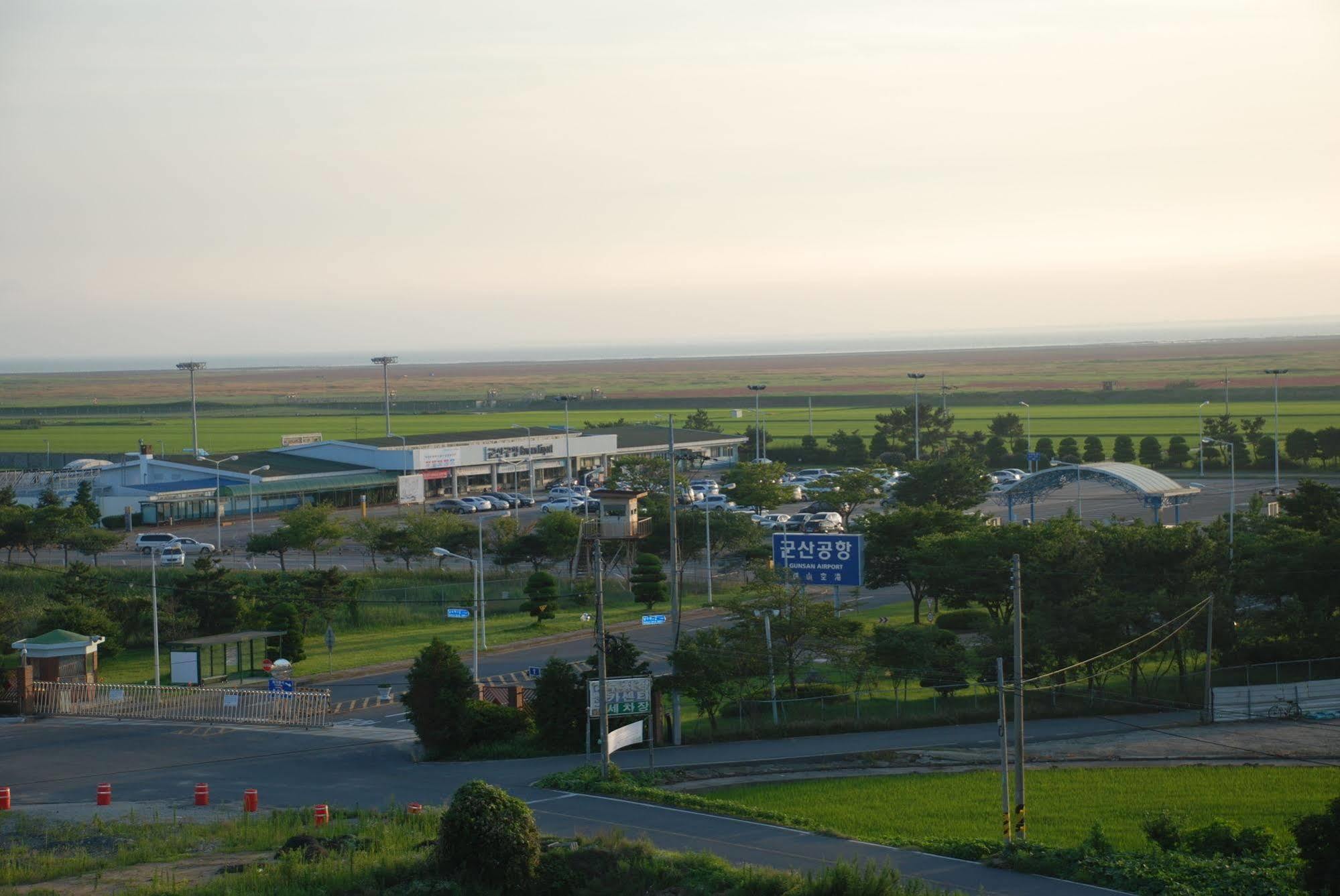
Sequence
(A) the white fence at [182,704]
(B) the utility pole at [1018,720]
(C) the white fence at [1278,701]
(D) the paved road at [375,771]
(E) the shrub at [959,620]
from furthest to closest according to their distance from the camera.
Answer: (E) the shrub at [959,620], (A) the white fence at [182,704], (C) the white fence at [1278,701], (D) the paved road at [375,771], (B) the utility pole at [1018,720]

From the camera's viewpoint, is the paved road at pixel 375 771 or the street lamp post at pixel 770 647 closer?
the paved road at pixel 375 771

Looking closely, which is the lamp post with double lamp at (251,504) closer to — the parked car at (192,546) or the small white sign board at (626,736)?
the parked car at (192,546)

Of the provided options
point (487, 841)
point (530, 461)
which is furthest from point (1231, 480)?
point (487, 841)

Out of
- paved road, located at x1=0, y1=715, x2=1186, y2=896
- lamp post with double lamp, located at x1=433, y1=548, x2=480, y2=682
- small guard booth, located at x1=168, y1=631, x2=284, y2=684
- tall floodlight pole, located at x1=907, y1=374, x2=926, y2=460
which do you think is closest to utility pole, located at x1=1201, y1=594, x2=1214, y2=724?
paved road, located at x1=0, y1=715, x2=1186, y2=896

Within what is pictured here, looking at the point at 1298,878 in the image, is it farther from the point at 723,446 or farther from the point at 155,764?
the point at 723,446

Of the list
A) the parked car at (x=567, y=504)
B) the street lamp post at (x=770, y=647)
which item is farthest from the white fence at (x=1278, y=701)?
the parked car at (x=567, y=504)

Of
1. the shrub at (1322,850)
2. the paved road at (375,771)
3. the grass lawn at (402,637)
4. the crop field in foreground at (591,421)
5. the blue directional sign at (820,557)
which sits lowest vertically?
the grass lawn at (402,637)
